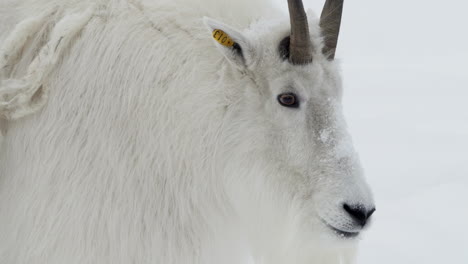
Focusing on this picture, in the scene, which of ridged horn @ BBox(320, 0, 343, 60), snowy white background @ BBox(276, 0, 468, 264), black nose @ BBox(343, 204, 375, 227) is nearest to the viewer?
black nose @ BBox(343, 204, 375, 227)

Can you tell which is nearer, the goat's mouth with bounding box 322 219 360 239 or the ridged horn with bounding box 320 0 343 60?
the goat's mouth with bounding box 322 219 360 239

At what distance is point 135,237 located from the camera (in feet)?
9.77

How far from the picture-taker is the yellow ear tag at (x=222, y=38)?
2.85m

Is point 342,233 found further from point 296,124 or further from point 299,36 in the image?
point 299,36

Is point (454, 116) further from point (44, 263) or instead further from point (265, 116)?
point (44, 263)

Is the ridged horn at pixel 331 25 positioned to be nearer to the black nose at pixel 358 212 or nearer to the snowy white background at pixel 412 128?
the snowy white background at pixel 412 128

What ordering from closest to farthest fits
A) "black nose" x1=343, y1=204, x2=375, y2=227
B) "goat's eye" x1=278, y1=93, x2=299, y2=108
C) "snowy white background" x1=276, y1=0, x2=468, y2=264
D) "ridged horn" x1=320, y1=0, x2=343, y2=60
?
"black nose" x1=343, y1=204, x2=375, y2=227, "goat's eye" x1=278, y1=93, x2=299, y2=108, "ridged horn" x1=320, y1=0, x2=343, y2=60, "snowy white background" x1=276, y1=0, x2=468, y2=264

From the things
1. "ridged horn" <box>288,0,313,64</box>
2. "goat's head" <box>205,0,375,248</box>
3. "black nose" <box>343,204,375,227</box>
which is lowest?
"black nose" <box>343,204,375,227</box>

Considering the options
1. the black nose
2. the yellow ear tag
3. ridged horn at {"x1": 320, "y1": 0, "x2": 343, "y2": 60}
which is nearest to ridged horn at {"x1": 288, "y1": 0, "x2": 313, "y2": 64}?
ridged horn at {"x1": 320, "y1": 0, "x2": 343, "y2": 60}

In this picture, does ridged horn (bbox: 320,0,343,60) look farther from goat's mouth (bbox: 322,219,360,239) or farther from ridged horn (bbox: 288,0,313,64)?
goat's mouth (bbox: 322,219,360,239)

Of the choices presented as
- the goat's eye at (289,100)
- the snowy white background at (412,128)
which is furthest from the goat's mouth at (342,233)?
the snowy white background at (412,128)

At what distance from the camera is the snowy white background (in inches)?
195

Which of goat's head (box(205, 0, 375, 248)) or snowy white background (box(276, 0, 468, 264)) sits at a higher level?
goat's head (box(205, 0, 375, 248))

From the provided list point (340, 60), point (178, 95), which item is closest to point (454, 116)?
point (340, 60)
